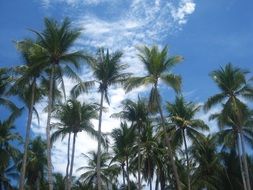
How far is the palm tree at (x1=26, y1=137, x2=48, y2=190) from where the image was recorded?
52.6 metres

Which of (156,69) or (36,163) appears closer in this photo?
(156,69)

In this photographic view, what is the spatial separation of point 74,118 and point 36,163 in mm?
13905

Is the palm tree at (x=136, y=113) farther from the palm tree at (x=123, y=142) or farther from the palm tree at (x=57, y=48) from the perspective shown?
the palm tree at (x=57, y=48)

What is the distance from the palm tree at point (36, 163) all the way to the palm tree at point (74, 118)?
38.3 feet

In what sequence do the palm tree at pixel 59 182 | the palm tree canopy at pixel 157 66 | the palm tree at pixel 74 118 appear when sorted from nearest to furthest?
1. the palm tree canopy at pixel 157 66
2. the palm tree at pixel 74 118
3. the palm tree at pixel 59 182

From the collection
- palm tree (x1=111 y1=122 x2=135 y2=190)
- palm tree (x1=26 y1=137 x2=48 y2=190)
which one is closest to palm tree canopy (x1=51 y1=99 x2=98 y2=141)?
palm tree (x1=111 y1=122 x2=135 y2=190)

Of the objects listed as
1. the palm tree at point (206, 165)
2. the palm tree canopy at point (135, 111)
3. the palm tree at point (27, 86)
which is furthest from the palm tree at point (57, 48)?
the palm tree at point (206, 165)

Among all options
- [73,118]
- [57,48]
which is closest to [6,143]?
[73,118]

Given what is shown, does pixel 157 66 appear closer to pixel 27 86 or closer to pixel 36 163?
pixel 27 86

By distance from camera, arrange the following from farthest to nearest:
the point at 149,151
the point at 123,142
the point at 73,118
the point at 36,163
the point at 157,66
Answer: the point at 36,163 < the point at 123,142 < the point at 149,151 < the point at 73,118 < the point at 157,66

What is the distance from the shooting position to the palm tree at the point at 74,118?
135 feet

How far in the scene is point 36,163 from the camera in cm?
5262

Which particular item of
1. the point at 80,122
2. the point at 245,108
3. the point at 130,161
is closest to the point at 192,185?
the point at 130,161

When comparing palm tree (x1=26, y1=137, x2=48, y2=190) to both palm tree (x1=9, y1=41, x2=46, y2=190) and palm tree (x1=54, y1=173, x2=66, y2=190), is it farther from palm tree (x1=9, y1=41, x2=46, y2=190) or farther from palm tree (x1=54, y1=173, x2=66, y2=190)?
palm tree (x1=9, y1=41, x2=46, y2=190)
